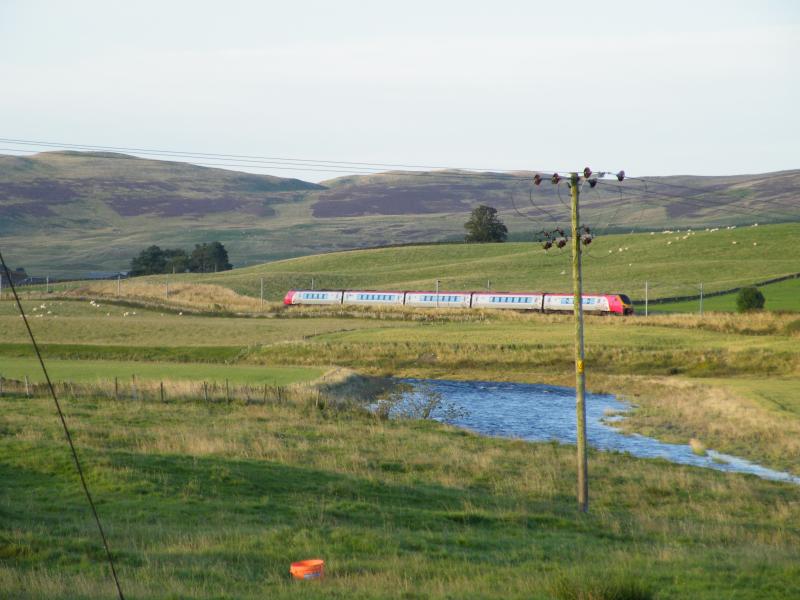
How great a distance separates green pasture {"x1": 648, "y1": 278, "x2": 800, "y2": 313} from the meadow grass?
159 feet

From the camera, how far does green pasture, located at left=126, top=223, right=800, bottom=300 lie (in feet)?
333

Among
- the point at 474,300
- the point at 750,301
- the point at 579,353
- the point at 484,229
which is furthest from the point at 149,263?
the point at 579,353

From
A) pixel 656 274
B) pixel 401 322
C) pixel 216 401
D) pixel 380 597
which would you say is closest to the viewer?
pixel 380 597

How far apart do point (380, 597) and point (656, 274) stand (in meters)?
95.0

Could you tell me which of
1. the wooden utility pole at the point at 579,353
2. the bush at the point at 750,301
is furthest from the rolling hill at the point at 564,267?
the wooden utility pole at the point at 579,353

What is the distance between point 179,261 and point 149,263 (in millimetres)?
4386

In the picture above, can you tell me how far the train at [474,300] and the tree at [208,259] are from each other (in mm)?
61833

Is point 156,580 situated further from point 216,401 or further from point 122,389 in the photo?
point 122,389

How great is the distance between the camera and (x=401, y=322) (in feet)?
255

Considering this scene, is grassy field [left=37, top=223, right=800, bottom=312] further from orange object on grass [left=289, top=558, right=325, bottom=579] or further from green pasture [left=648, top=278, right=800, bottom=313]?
orange object on grass [left=289, top=558, right=325, bottom=579]

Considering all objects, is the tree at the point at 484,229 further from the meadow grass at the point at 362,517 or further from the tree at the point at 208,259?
the meadow grass at the point at 362,517

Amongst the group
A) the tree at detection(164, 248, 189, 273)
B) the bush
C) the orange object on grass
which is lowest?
the tree at detection(164, 248, 189, 273)

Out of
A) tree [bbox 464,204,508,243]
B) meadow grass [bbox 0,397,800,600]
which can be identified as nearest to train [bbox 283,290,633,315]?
meadow grass [bbox 0,397,800,600]

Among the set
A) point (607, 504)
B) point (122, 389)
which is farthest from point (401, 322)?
point (607, 504)
